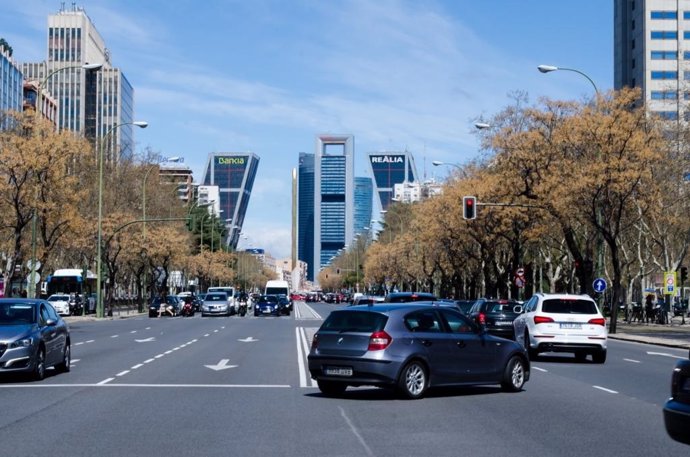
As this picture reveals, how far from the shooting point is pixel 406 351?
634 inches

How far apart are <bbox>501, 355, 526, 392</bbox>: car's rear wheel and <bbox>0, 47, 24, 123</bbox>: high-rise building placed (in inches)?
3908

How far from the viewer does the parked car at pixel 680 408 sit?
8539 mm

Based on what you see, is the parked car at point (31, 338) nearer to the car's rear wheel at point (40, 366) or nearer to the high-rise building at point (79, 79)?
the car's rear wheel at point (40, 366)

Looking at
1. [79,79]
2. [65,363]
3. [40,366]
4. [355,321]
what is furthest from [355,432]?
[79,79]

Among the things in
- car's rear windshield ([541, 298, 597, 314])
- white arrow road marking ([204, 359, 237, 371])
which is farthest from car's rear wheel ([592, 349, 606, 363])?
white arrow road marking ([204, 359, 237, 371])

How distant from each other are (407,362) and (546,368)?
9.19 meters

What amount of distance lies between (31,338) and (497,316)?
19851 mm

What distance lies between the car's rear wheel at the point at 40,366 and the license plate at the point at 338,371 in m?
6.01

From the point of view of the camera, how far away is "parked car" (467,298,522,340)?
35.3m

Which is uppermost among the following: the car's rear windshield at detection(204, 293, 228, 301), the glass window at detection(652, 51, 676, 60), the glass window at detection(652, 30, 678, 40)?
the glass window at detection(652, 30, 678, 40)

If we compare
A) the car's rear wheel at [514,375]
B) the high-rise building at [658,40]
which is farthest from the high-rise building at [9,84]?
the car's rear wheel at [514,375]

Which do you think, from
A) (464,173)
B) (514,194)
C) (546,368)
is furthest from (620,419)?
(464,173)

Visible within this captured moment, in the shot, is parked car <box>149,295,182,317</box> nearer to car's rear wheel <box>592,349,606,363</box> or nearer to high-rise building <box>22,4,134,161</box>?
car's rear wheel <box>592,349,606,363</box>

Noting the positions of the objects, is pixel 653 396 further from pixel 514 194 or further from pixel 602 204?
pixel 514 194
